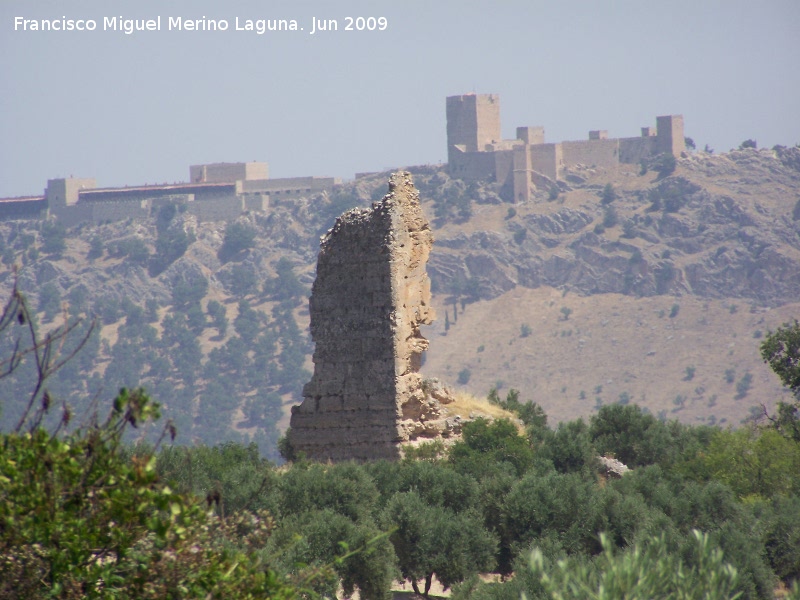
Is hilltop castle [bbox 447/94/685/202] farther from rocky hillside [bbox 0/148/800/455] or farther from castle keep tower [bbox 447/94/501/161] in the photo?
rocky hillside [bbox 0/148/800/455]

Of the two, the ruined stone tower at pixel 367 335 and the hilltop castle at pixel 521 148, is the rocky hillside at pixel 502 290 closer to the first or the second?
the hilltop castle at pixel 521 148

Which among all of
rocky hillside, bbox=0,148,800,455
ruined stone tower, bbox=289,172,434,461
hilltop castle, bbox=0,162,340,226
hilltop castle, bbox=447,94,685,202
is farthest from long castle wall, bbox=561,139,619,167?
ruined stone tower, bbox=289,172,434,461

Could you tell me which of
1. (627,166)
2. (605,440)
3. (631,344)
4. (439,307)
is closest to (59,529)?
(605,440)

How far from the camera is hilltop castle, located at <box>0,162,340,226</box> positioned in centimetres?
11888

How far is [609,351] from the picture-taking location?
303 feet

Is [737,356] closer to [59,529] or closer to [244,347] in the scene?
→ [244,347]

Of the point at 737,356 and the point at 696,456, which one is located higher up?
the point at 696,456

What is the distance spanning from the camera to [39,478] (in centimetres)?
664

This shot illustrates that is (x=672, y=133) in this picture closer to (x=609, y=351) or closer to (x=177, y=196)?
(x=609, y=351)

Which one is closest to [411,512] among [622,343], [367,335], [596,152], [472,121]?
[367,335]

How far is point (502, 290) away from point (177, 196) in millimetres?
31825

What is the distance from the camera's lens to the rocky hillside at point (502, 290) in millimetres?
90812

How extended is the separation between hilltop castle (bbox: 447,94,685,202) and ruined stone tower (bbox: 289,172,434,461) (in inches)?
3805

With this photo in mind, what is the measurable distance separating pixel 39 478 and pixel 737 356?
83.6 m
